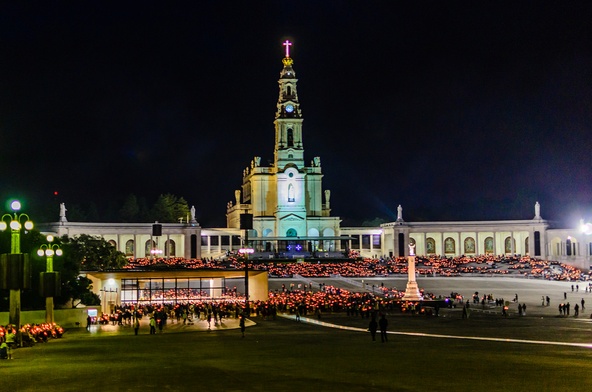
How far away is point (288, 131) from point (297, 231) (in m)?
16.6

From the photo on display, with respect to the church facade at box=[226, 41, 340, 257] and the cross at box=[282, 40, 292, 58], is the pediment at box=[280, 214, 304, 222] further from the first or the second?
the cross at box=[282, 40, 292, 58]

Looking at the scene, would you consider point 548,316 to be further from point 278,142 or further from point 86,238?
point 278,142

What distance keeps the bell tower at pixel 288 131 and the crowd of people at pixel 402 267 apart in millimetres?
30689

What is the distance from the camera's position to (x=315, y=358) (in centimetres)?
2678

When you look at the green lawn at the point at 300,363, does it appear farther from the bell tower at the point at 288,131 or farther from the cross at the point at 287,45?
the cross at the point at 287,45

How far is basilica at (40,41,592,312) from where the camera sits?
12988cm

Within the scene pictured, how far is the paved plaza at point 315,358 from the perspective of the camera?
20.5 m

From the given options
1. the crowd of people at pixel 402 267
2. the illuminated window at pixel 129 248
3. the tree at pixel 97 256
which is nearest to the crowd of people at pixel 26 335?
the tree at pixel 97 256

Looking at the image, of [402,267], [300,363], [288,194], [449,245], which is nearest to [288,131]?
[288,194]

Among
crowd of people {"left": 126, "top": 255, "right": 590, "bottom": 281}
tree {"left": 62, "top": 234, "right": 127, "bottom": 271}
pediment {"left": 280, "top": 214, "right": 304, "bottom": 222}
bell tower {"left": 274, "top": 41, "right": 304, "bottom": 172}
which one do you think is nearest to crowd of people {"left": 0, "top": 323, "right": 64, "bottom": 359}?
tree {"left": 62, "top": 234, "right": 127, "bottom": 271}

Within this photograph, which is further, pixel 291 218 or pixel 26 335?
pixel 291 218

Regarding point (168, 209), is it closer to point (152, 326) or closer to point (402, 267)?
point (402, 267)

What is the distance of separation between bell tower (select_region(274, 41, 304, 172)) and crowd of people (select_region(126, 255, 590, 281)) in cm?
3069

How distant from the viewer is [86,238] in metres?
95.9
